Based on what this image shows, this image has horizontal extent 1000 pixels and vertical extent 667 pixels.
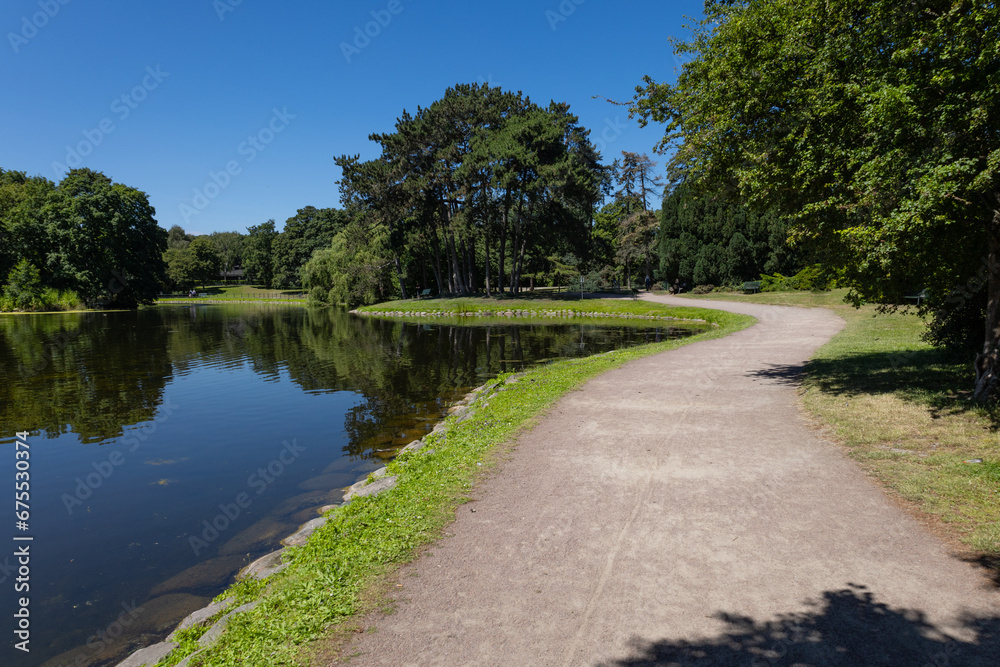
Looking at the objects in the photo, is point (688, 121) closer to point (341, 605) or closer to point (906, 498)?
point (906, 498)

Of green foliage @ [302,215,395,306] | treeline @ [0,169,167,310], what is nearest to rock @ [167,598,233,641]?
green foliage @ [302,215,395,306]

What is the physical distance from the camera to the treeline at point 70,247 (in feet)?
187

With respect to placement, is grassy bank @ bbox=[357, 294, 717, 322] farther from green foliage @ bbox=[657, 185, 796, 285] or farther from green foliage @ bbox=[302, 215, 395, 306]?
green foliage @ bbox=[657, 185, 796, 285]

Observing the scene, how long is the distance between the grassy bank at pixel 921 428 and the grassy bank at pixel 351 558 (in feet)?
17.0

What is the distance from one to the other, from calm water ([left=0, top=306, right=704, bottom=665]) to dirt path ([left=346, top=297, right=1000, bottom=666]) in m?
3.63

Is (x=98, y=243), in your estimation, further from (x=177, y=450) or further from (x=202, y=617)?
(x=202, y=617)

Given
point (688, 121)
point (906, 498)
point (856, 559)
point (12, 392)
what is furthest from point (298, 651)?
point (12, 392)

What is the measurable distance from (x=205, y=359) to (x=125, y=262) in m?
50.5

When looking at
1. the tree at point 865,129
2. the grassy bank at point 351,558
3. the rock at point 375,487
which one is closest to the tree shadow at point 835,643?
the grassy bank at point 351,558

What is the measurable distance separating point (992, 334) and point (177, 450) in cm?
1579

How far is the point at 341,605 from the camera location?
14.1 ft

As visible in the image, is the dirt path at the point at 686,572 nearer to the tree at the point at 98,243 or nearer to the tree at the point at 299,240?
the tree at the point at 98,243

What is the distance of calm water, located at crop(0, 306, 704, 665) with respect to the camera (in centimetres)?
624

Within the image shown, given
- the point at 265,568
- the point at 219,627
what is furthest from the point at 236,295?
the point at 219,627
